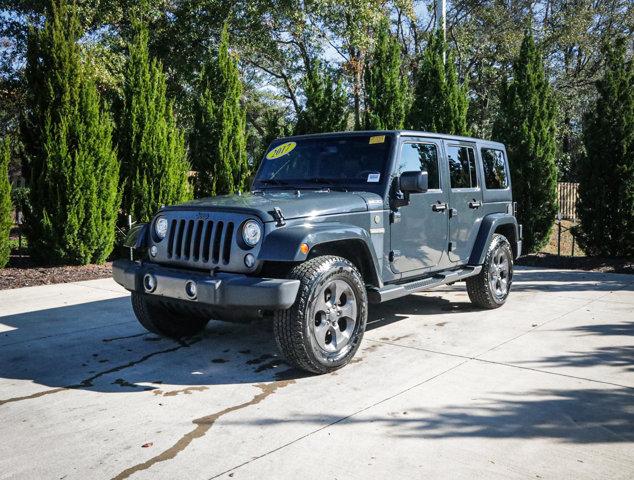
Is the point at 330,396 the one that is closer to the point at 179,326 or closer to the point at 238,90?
the point at 179,326

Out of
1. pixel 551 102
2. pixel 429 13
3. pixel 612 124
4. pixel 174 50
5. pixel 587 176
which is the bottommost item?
pixel 587 176

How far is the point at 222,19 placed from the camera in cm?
1872

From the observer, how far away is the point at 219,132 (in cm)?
1154

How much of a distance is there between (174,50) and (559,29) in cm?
1573

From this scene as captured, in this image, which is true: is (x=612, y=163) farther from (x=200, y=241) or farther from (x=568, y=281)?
(x=200, y=241)

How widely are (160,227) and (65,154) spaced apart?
19.0ft

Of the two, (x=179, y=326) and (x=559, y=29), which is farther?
(x=559, y=29)

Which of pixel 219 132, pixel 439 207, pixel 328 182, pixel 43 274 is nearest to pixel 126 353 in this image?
pixel 328 182

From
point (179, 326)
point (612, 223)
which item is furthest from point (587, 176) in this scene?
point (179, 326)

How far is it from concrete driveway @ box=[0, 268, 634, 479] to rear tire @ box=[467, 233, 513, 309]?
34cm

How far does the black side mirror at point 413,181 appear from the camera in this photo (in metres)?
4.81

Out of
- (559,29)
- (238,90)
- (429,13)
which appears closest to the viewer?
(238,90)

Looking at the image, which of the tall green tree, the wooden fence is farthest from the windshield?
the wooden fence

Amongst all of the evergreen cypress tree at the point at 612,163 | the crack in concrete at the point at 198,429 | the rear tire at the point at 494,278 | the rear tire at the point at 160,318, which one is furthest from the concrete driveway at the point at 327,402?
the evergreen cypress tree at the point at 612,163
